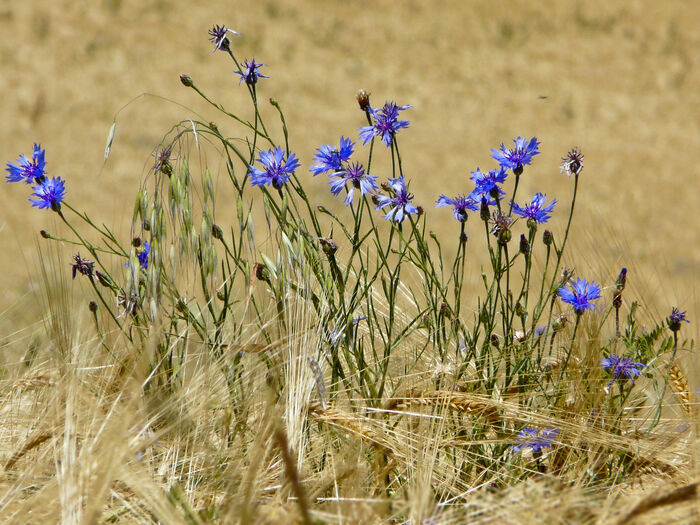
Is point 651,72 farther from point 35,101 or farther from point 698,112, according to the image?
point 35,101

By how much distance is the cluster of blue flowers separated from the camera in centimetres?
158

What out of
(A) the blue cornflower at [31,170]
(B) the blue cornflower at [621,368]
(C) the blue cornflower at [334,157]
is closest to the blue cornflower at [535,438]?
(B) the blue cornflower at [621,368]

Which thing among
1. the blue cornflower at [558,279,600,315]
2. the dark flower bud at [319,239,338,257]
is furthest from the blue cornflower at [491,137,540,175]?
the dark flower bud at [319,239,338,257]

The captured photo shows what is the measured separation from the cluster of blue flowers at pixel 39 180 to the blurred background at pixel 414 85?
221 inches

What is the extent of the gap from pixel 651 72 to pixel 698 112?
0.68 metres

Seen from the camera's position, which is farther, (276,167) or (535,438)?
(276,167)

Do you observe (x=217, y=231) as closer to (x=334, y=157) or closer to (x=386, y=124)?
(x=334, y=157)

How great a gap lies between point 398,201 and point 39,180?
74 centimetres

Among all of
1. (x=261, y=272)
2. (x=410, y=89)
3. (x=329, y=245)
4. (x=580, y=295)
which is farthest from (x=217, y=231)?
(x=410, y=89)

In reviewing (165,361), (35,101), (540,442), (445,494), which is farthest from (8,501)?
(35,101)

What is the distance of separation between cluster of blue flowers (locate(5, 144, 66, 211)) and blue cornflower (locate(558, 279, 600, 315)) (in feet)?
3.24

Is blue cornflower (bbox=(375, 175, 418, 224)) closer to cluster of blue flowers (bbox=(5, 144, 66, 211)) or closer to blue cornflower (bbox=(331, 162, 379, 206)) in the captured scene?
blue cornflower (bbox=(331, 162, 379, 206))

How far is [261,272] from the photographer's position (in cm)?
152

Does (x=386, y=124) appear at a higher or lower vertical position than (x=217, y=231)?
higher
